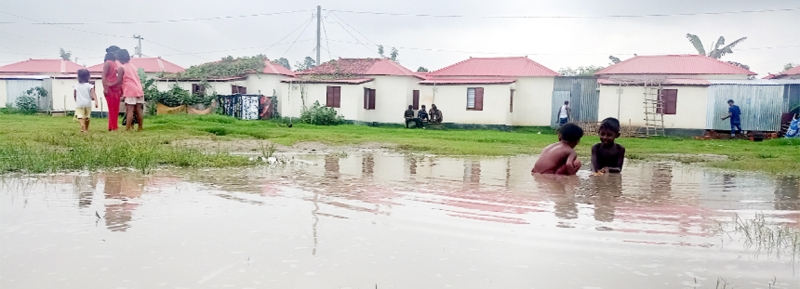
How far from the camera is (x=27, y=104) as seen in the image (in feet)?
106

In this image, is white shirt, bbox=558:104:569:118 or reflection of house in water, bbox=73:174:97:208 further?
white shirt, bbox=558:104:569:118

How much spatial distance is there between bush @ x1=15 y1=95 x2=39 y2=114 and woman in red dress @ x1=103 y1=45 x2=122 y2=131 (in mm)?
21879

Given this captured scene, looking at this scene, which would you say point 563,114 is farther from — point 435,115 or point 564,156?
point 564,156

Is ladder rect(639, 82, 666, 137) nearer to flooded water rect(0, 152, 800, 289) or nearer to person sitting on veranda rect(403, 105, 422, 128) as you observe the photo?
person sitting on veranda rect(403, 105, 422, 128)

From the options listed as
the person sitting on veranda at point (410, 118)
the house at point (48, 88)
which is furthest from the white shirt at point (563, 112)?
the house at point (48, 88)

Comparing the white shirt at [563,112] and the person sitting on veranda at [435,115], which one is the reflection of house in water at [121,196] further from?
the white shirt at [563,112]

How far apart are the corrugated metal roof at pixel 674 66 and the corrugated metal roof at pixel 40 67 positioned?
107 ft

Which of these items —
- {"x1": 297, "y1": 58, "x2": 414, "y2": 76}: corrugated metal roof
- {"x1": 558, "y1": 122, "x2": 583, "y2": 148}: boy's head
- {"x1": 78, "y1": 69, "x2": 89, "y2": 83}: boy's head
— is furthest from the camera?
{"x1": 297, "y1": 58, "x2": 414, "y2": 76}: corrugated metal roof

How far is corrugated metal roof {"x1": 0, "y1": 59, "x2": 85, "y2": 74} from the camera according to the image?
41656mm

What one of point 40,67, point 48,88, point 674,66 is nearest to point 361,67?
point 674,66

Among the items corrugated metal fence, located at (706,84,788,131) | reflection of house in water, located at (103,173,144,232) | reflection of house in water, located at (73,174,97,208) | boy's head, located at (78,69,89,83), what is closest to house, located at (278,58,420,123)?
corrugated metal fence, located at (706,84,788,131)

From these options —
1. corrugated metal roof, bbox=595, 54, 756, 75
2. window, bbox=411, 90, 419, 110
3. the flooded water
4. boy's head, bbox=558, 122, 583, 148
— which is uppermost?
corrugated metal roof, bbox=595, 54, 756, 75

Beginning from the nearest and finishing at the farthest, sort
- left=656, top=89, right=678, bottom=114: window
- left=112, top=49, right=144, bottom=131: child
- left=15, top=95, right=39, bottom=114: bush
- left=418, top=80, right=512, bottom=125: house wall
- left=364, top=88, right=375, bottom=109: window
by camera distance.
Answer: left=112, top=49, right=144, bottom=131: child, left=656, top=89, right=678, bottom=114: window, left=418, top=80, right=512, bottom=125: house wall, left=364, top=88, right=375, bottom=109: window, left=15, top=95, right=39, bottom=114: bush

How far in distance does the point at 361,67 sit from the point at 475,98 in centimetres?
598
